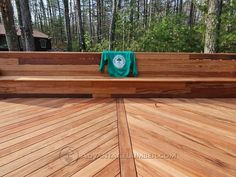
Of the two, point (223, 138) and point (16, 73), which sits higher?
point (16, 73)

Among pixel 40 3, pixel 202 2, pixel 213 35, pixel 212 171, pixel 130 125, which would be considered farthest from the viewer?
Result: pixel 40 3

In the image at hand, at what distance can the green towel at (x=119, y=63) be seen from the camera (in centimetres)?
279

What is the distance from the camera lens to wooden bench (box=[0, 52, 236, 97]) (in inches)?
101

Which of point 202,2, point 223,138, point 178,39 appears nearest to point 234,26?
point 202,2

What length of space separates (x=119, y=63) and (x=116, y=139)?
1.54 meters

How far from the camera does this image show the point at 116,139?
58.1 inches

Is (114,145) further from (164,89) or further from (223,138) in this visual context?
(164,89)

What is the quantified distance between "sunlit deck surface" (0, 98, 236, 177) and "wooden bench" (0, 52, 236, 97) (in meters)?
0.29

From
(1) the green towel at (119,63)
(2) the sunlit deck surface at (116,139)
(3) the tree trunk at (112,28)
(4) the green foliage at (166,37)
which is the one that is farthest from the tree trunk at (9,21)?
(4) the green foliage at (166,37)

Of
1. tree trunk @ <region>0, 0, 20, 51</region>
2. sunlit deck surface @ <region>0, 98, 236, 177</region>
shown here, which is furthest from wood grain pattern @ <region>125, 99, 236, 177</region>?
tree trunk @ <region>0, 0, 20, 51</region>

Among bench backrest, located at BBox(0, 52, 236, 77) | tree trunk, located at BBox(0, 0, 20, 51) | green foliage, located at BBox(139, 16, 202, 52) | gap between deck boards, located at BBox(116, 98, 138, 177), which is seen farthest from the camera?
green foliage, located at BBox(139, 16, 202, 52)

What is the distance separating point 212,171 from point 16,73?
274cm

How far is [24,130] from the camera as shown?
63.1 inches

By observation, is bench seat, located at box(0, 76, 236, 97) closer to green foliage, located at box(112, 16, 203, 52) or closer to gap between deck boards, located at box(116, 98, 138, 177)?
gap between deck boards, located at box(116, 98, 138, 177)
